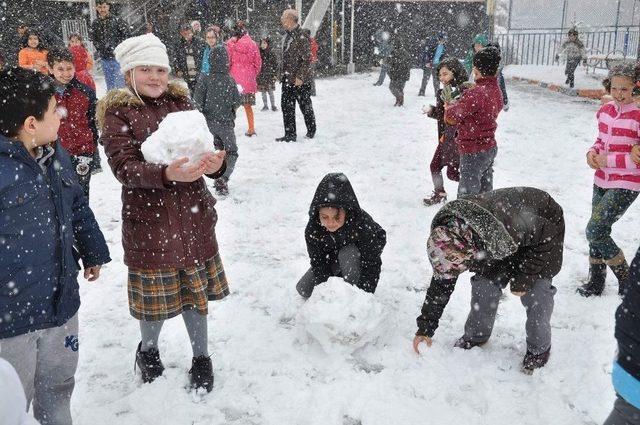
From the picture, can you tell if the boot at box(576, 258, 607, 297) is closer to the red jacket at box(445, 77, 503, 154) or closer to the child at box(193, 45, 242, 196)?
the red jacket at box(445, 77, 503, 154)

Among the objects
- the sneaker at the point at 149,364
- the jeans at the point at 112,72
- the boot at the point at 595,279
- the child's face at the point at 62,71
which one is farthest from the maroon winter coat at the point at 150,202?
the jeans at the point at 112,72

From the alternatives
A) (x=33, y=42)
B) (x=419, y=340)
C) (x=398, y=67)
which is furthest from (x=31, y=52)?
(x=419, y=340)

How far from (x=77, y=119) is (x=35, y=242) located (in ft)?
10.4

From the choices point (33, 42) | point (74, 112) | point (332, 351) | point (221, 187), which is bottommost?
point (332, 351)

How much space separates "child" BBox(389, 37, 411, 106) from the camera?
12.1 metres

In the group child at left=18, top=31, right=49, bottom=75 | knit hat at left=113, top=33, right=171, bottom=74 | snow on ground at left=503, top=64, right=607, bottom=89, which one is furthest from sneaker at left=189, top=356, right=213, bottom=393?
snow on ground at left=503, top=64, right=607, bottom=89

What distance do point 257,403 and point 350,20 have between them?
1911cm

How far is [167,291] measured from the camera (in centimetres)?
268

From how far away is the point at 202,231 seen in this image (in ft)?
8.71

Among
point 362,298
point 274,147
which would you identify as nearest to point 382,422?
point 362,298

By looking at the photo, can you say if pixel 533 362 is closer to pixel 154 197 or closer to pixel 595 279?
pixel 595 279

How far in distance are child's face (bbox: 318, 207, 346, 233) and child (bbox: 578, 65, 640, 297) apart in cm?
186

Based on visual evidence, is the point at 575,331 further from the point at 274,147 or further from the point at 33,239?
the point at 274,147

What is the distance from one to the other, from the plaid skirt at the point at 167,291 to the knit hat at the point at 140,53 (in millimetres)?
1023
